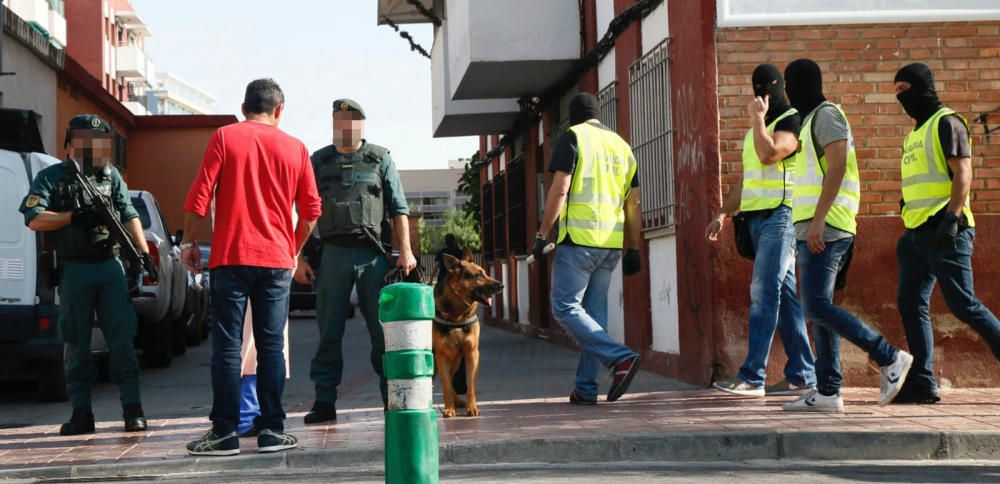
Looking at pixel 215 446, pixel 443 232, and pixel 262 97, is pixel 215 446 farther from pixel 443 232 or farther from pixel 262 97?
pixel 443 232

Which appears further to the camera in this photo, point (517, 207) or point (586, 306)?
point (517, 207)

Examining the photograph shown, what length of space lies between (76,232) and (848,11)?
5.69m

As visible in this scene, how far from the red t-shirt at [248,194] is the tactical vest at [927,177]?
12.6ft

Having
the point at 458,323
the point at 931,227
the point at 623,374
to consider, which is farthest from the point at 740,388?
the point at 458,323

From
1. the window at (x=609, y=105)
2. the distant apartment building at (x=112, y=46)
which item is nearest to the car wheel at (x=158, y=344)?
the window at (x=609, y=105)

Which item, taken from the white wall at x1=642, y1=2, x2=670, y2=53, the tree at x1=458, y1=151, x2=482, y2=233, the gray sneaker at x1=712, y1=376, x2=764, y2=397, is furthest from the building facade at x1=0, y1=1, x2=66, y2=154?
the gray sneaker at x1=712, y1=376, x2=764, y2=397

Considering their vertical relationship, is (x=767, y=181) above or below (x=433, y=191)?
below

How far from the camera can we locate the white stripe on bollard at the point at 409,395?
4582 millimetres

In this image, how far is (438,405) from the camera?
369 inches

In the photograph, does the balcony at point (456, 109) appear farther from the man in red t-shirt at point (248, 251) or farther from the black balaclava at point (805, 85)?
the man in red t-shirt at point (248, 251)

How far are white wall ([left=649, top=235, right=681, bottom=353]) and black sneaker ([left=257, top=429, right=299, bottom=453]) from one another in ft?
15.7

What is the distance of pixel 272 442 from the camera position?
7078mm

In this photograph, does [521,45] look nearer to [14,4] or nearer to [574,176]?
[574,176]

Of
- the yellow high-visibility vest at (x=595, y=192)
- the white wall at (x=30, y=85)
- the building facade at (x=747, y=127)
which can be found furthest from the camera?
the white wall at (x=30, y=85)
